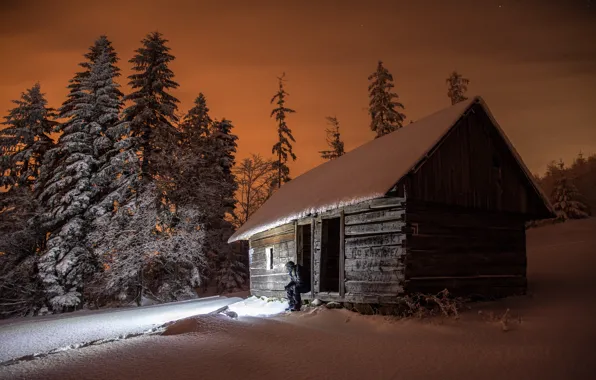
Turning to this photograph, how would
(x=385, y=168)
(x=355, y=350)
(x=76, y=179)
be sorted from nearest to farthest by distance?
(x=355, y=350)
(x=385, y=168)
(x=76, y=179)

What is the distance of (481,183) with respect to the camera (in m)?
12.7

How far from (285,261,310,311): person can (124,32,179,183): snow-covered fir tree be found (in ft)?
50.2

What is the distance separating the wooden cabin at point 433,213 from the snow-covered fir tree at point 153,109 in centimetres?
1482

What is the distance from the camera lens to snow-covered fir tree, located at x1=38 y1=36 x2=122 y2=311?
2319 centimetres

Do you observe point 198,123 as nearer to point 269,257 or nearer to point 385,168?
point 269,257

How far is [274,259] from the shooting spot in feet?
59.5

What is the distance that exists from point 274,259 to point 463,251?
27.8ft

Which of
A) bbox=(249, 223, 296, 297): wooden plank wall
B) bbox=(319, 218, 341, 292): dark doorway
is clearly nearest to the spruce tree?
bbox=(249, 223, 296, 297): wooden plank wall

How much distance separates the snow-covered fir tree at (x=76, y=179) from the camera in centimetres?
2319

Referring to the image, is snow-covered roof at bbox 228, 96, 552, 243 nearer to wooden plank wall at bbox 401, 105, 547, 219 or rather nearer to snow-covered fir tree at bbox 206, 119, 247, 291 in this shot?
wooden plank wall at bbox 401, 105, 547, 219

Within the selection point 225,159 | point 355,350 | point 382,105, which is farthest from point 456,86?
point 355,350

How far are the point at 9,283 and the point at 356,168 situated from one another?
23665mm

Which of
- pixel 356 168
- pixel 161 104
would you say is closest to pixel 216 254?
pixel 161 104

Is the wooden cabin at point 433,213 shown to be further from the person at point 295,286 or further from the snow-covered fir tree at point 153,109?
the snow-covered fir tree at point 153,109
